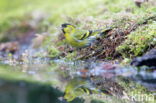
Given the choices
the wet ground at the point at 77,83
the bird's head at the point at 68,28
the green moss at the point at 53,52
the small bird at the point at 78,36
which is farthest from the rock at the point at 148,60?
the green moss at the point at 53,52

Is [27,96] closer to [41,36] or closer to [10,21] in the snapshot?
[41,36]

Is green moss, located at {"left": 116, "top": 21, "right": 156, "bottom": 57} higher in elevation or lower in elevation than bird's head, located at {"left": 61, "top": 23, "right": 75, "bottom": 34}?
lower

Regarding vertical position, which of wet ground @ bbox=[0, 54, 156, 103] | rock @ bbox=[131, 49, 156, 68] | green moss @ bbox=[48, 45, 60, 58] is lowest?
wet ground @ bbox=[0, 54, 156, 103]

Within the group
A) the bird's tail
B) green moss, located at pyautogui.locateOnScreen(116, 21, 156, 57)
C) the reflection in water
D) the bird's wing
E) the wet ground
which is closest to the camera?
the wet ground

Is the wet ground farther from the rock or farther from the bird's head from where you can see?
the bird's head

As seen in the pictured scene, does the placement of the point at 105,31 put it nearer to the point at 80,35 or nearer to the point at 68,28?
the point at 80,35

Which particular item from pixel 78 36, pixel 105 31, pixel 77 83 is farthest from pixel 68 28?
pixel 77 83

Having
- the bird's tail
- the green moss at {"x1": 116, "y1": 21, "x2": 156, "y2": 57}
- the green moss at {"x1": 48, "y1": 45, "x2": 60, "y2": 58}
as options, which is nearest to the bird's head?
the bird's tail
